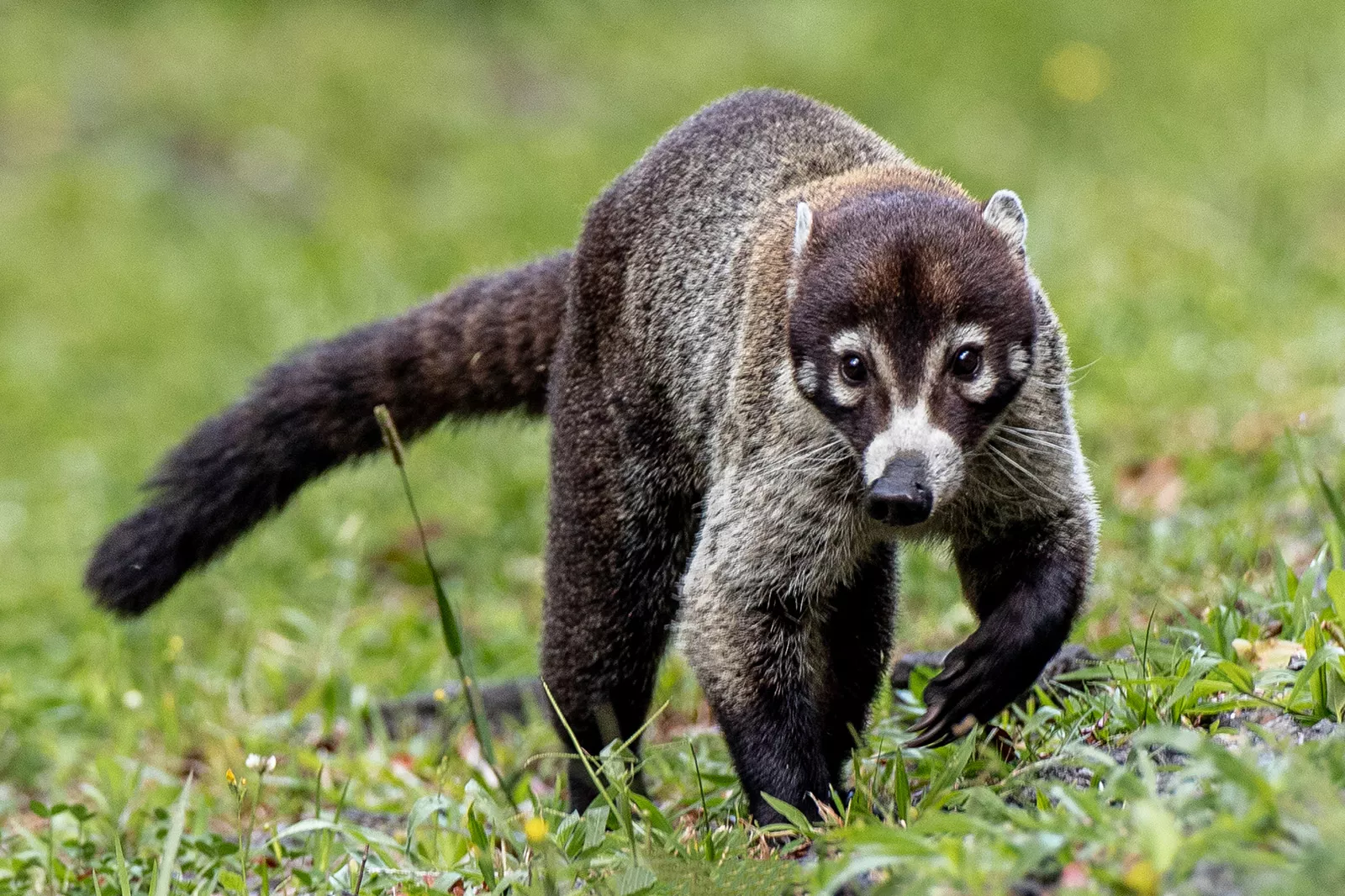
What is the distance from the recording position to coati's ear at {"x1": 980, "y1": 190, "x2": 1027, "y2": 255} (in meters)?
3.92

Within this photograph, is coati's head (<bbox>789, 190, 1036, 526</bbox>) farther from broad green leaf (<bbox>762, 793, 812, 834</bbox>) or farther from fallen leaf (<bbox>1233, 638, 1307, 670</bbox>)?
fallen leaf (<bbox>1233, 638, 1307, 670</bbox>)

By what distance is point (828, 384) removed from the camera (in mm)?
3758

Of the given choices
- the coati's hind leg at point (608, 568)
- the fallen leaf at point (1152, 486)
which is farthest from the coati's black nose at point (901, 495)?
the fallen leaf at point (1152, 486)

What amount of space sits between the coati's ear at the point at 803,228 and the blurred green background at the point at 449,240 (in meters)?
1.80

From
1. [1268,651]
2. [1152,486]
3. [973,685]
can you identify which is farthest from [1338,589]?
[1152,486]

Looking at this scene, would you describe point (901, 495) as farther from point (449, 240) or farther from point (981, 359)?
point (449, 240)

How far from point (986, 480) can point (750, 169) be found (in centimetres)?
122

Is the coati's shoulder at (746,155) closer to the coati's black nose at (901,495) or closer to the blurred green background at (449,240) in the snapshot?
the blurred green background at (449,240)

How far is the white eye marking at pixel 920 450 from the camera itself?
351 centimetres

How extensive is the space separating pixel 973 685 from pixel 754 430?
0.84 metres

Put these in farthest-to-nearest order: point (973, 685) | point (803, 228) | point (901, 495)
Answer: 1. point (803, 228)
2. point (973, 685)
3. point (901, 495)

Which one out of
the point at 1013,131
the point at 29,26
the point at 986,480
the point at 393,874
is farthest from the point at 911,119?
the point at 393,874

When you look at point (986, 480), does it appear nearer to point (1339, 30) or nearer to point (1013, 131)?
point (1013, 131)

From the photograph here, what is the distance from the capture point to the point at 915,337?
3635 mm
